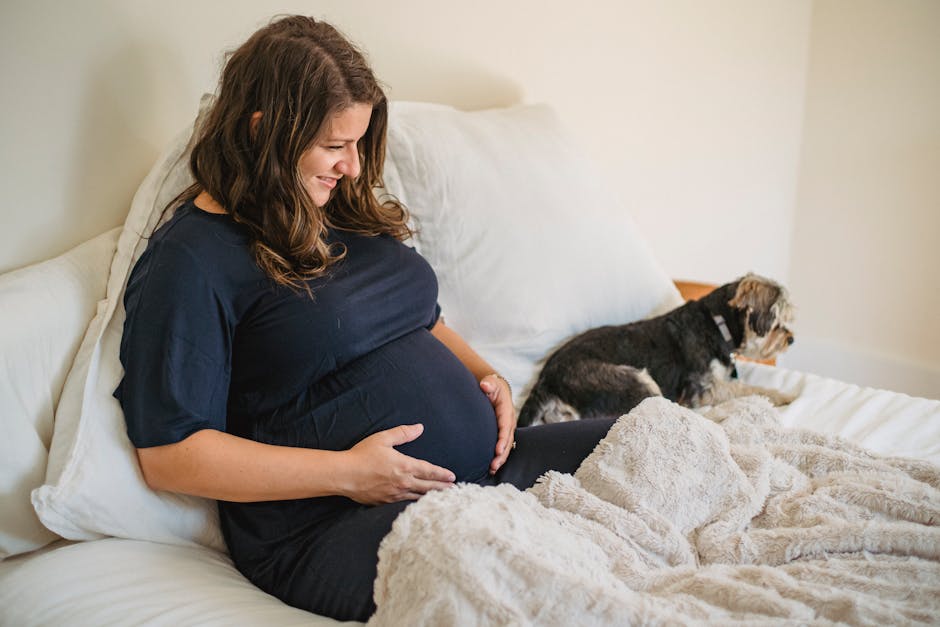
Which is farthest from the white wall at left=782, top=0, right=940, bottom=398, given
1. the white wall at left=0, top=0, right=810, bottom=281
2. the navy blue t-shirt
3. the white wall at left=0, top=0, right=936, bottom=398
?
the navy blue t-shirt

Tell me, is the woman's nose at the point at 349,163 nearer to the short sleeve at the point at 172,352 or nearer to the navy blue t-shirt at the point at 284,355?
the navy blue t-shirt at the point at 284,355

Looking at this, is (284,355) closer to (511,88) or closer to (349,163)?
(349,163)

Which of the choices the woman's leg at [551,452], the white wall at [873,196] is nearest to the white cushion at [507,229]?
the woman's leg at [551,452]

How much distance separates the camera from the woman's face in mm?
1297

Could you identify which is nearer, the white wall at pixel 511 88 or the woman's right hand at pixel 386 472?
the woman's right hand at pixel 386 472

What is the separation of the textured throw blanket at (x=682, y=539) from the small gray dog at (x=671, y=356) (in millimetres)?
465

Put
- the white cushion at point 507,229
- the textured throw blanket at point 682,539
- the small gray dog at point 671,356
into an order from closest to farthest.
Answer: the textured throw blanket at point 682,539 < the white cushion at point 507,229 < the small gray dog at point 671,356

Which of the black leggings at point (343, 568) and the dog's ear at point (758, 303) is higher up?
the black leggings at point (343, 568)

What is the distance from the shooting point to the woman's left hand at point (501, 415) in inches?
55.6

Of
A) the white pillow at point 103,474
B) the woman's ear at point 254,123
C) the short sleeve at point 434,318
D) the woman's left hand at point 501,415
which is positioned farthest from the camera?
the short sleeve at point 434,318

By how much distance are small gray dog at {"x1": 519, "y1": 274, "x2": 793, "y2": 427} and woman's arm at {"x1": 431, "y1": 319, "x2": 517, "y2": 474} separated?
1.15 feet

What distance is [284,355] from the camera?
4.05 feet

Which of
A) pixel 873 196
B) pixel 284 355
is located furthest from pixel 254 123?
pixel 873 196

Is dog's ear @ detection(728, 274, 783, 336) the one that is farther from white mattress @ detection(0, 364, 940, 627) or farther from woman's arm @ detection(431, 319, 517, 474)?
white mattress @ detection(0, 364, 940, 627)
